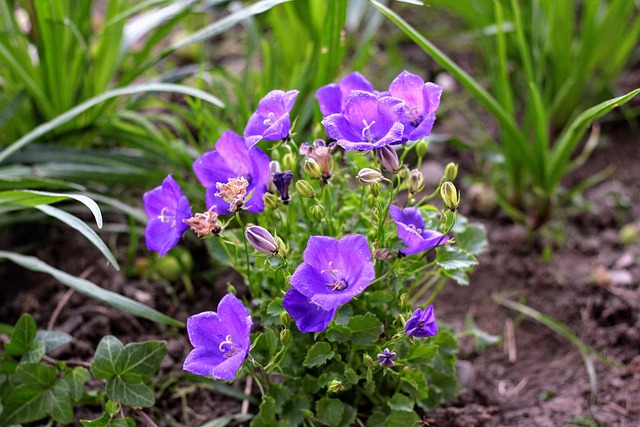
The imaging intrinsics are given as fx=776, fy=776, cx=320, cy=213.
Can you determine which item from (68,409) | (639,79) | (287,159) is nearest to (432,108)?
(287,159)

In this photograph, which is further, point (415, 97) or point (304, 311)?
point (415, 97)

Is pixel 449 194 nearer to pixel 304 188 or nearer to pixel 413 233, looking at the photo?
pixel 413 233

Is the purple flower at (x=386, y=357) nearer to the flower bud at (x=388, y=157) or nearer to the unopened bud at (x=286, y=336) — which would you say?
the unopened bud at (x=286, y=336)

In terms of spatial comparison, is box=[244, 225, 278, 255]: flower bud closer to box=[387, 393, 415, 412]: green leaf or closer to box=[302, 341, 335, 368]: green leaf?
box=[302, 341, 335, 368]: green leaf

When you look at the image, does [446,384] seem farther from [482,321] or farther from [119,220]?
[119,220]

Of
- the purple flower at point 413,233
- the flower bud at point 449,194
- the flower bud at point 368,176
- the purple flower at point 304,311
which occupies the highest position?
the flower bud at point 368,176

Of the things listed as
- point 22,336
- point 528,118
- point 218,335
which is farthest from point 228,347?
point 528,118

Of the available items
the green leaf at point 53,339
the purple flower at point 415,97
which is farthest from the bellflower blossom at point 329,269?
the green leaf at point 53,339

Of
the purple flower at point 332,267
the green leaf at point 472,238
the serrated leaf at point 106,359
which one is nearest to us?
the purple flower at point 332,267
